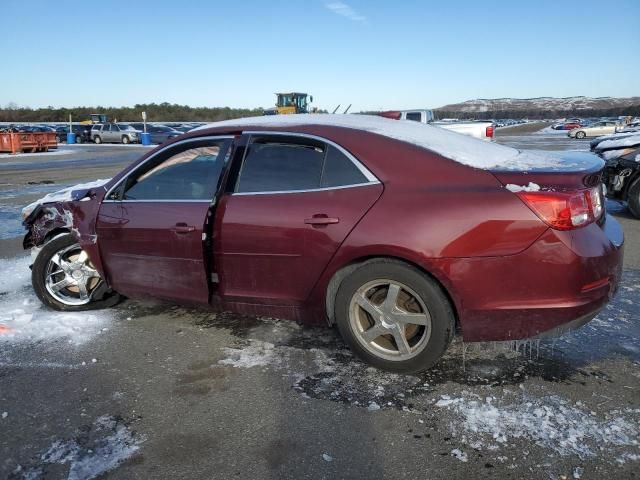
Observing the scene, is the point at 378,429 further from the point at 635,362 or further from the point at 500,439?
the point at 635,362

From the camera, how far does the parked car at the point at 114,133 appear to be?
40.0 m

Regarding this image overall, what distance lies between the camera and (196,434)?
2668mm

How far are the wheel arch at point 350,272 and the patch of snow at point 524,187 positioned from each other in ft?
2.13

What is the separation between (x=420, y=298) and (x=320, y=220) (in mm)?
776

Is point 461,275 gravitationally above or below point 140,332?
above

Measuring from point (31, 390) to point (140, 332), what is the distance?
96 cm

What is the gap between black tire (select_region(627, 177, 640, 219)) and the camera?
321 inches

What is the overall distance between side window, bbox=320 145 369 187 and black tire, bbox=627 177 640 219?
22.7 ft

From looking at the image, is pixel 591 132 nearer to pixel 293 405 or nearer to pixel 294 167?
pixel 294 167

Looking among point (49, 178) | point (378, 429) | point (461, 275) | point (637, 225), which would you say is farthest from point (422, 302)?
point (49, 178)

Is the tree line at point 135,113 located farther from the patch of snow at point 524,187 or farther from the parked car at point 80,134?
the patch of snow at point 524,187

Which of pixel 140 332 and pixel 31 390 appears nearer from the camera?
pixel 31 390

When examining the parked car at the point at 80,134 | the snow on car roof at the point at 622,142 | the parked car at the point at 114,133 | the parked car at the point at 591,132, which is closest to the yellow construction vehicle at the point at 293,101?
the parked car at the point at 114,133

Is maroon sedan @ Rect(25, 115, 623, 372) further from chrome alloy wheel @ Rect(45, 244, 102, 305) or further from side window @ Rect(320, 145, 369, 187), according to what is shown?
chrome alloy wheel @ Rect(45, 244, 102, 305)
